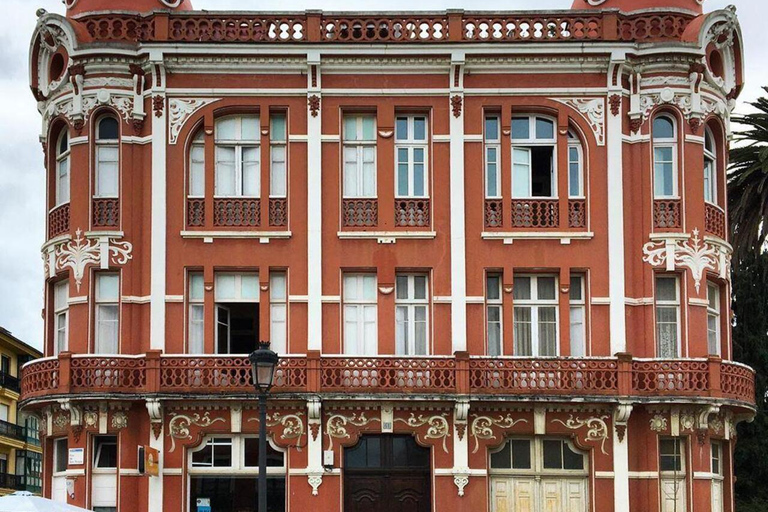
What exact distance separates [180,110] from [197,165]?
155 centimetres

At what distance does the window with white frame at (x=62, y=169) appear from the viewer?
139ft

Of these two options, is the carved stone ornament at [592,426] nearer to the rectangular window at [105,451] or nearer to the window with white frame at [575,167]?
the window with white frame at [575,167]

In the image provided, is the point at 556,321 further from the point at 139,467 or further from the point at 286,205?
the point at 139,467

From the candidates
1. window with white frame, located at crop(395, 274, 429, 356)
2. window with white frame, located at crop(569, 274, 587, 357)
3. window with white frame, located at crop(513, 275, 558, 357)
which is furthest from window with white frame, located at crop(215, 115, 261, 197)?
window with white frame, located at crop(569, 274, 587, 357)

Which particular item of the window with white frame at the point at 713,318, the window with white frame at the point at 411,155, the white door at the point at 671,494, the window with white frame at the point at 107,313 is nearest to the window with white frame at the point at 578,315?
the window with white frame at the point at 713,318

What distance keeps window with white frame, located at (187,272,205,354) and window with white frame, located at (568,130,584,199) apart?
10.3 metres

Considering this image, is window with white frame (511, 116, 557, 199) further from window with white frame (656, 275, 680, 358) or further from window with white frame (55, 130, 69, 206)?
window with white frame (55, 130, 69, 206)

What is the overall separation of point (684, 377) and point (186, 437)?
13024 mm

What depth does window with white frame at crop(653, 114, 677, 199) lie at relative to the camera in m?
41.4

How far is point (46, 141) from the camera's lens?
142ft

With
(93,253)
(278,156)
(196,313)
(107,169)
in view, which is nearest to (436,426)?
(196,313)

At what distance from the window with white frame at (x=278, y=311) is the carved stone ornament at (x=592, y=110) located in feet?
29.3

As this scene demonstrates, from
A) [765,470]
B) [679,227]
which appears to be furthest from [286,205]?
[765,470]

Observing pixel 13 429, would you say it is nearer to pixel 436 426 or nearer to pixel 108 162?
pixel 108 162
